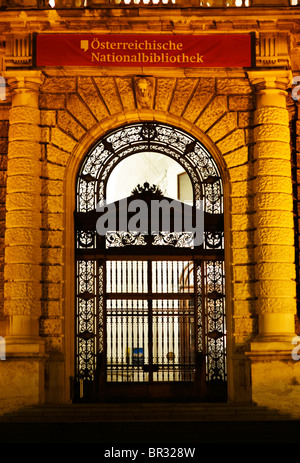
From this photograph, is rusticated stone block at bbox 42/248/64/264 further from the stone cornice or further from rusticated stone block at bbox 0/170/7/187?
the stone cornice

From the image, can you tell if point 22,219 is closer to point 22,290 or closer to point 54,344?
point 22,290

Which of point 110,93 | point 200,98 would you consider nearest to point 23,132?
point 110,93

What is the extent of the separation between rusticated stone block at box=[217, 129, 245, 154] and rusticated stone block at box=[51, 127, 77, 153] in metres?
3.13

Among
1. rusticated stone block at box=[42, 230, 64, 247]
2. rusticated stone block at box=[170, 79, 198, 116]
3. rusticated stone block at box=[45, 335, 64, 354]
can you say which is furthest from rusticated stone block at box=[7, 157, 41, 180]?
rusticated stone block at box=[45, 335, 64, 354]

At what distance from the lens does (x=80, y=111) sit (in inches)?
800

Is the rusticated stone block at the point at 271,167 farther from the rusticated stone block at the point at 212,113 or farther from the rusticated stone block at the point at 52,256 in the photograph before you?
the rusticated stone block at the point at 52,256

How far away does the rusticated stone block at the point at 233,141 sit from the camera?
2027cm

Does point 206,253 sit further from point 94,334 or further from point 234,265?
point 94,334

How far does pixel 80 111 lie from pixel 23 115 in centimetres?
125

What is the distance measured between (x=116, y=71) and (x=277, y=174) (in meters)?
3.97

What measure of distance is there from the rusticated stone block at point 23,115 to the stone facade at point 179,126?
0.03m

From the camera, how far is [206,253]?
2048 centimetres

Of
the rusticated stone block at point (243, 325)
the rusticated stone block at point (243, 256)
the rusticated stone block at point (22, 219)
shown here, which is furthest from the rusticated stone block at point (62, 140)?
the rusticated stone block at point (243, 325)
